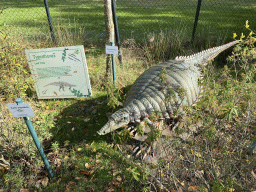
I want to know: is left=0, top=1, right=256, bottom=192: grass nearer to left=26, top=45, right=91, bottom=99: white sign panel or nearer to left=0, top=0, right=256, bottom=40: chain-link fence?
left=26, top=45, right=91, bottom=99: white sign panel

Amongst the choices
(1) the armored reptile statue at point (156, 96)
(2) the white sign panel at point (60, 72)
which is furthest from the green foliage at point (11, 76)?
(1) the armored reptile statue at point (156, 96)

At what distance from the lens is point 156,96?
9.42 feet

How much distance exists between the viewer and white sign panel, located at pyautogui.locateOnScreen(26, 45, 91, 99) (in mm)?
3430

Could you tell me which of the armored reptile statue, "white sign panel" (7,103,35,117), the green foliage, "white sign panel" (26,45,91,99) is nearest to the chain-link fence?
the green foliage

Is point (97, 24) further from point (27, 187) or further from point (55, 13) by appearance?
point (27, 187)

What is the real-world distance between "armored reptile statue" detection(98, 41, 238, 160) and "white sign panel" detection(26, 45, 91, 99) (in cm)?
110

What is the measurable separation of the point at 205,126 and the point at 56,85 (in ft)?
9.41

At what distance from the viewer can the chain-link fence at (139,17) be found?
7359mm

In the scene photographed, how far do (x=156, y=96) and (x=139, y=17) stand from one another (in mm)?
7517

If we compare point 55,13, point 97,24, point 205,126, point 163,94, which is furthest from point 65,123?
point 55,13

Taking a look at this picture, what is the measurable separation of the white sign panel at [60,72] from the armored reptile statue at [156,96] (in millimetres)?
1105

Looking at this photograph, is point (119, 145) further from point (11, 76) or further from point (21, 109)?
point (11, 76)

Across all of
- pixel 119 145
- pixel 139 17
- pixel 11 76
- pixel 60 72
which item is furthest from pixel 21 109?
pixel 139 17

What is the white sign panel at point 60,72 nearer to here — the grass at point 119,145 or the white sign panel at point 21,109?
the grass at point 119,145
